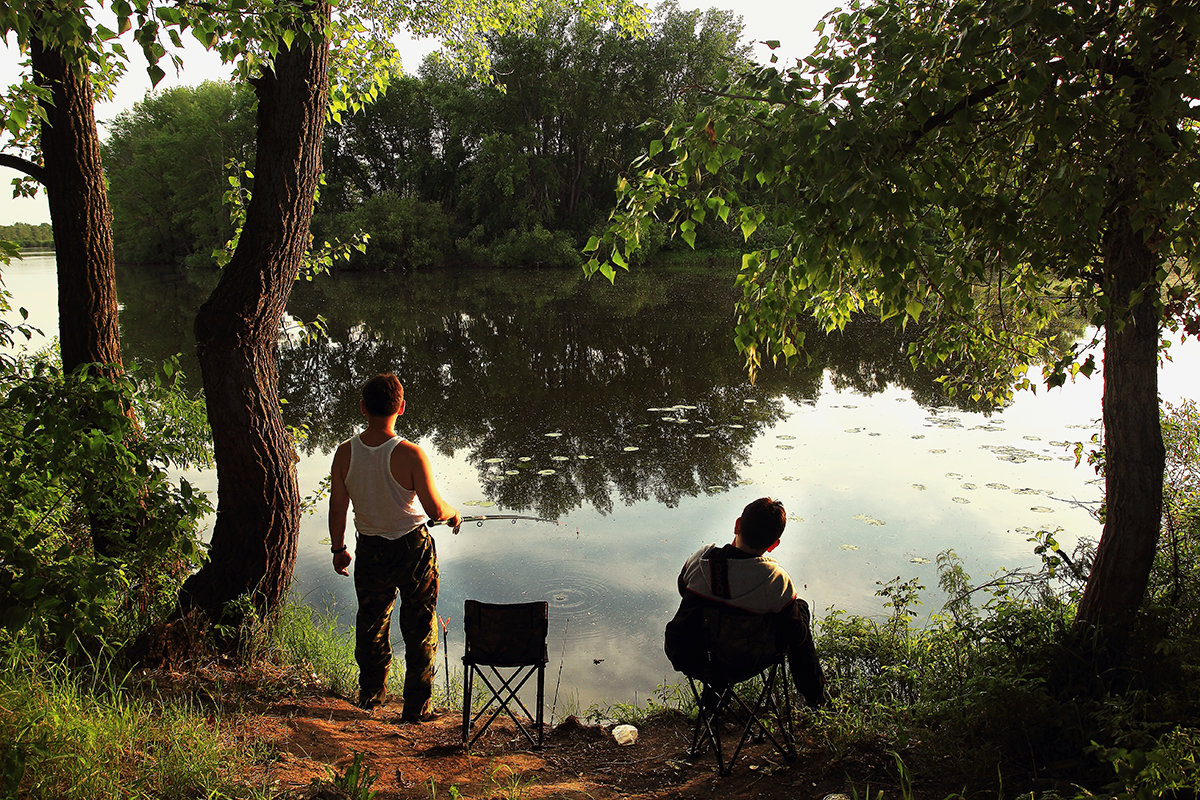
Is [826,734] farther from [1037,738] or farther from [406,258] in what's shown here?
[406,258]

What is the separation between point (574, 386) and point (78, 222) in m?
9.18

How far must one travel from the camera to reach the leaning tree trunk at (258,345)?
4.18 meters

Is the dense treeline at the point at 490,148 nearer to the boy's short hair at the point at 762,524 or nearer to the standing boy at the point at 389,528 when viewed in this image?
the standing boy at the point at 389,528

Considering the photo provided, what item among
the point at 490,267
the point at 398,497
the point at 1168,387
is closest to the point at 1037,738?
the point at 398,497

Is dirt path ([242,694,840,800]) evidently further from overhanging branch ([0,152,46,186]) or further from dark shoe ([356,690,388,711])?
overhanging branch ([0,152,46,186])

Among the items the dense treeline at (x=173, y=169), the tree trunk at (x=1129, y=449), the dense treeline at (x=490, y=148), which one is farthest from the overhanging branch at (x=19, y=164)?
the dense treeline at (x=173, y=169)

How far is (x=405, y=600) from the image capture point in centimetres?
377

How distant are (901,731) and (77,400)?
379 cm

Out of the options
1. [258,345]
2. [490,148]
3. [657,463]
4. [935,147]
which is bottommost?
[657,463]

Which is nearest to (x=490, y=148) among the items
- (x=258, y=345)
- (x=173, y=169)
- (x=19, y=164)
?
(x=173, y=169)

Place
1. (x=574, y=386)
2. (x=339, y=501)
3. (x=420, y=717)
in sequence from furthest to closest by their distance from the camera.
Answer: (x=574, y=386) < (x=420, y=717) < (x=339, y=501)

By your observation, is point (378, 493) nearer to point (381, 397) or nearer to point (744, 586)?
point (381, 397)

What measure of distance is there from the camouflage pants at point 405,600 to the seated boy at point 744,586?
1.30 meters

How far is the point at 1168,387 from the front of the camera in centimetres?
1138
